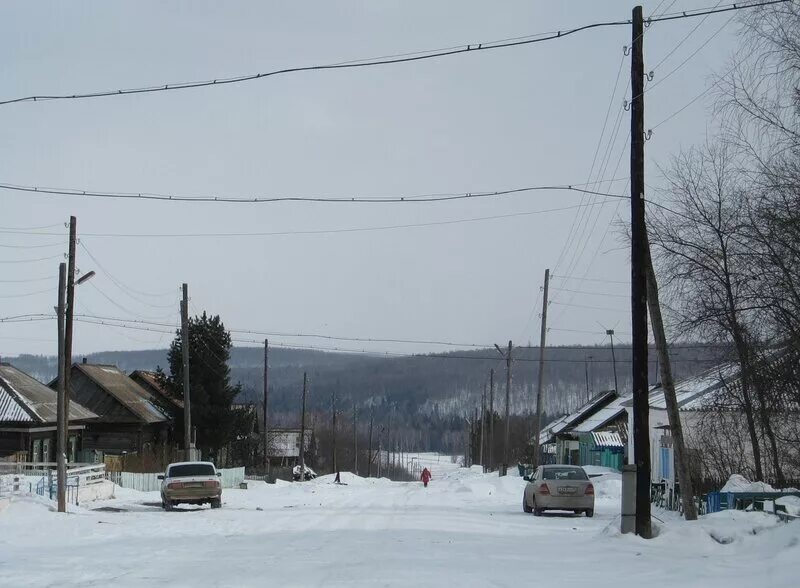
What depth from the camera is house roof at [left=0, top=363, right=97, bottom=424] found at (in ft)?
153

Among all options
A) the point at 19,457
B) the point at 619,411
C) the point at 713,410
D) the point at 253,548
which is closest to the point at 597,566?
the point at 253,548

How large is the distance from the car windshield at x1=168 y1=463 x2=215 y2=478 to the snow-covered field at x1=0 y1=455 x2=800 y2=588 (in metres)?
7.63

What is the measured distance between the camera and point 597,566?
14531 millimetres

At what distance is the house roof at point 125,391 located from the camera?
61344 millimetres

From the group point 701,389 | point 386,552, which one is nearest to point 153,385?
point 701,389

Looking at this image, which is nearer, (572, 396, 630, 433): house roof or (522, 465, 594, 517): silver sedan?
(522, 465, 594, 517): silver sedan

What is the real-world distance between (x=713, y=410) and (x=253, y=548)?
1583 cm

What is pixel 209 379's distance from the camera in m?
62.9

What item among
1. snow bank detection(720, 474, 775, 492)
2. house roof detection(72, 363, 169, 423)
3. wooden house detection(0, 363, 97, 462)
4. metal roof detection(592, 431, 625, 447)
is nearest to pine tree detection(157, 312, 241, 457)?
house roof detection(72, 363, 169, 423)

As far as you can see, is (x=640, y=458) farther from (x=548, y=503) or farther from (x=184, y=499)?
(x=184, y=499)

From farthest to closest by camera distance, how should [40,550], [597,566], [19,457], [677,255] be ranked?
[19,457] → [677,255] → [40,550] → [597,566]

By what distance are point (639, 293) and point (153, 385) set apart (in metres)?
57.5

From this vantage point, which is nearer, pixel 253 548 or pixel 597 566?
pixel 597 566

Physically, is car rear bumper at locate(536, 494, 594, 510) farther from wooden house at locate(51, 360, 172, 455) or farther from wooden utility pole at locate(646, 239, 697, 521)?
wooden house at locate(51, 360, 172, 455)
